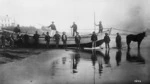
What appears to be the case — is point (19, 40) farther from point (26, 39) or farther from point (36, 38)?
point (36, 38)

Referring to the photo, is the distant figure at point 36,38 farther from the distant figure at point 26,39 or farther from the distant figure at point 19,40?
the distant figure at point 19,40

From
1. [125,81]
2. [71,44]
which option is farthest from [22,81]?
[71,44]

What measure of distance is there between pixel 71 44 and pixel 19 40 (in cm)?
656

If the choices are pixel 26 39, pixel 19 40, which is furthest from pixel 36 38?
pixel 19 40

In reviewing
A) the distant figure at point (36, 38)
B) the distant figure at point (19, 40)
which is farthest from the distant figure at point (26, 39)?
the distant figure at point (36, 38)

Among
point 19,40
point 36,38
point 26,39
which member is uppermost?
point 36,38

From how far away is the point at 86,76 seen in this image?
31.6ft

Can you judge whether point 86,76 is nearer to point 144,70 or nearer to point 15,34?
point 144,70

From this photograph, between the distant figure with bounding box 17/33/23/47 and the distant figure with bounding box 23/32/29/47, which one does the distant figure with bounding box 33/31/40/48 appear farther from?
the distant figure with bounding box 17/33/23/47

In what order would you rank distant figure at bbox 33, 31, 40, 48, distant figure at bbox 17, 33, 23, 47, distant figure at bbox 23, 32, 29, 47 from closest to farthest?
distant figure at bbox 33, 31, 40, 48 → distant figure at bbox 17, 33, 23, 47 → distant figure at bbox 23, 32, 29, 47

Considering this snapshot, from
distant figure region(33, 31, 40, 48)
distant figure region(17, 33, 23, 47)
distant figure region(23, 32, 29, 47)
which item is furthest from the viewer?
distant figure region(23, 32, 29, 47)

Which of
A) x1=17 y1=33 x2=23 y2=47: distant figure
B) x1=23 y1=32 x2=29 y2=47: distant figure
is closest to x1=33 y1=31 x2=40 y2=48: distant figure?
x1=23 y1=32 x2=29 y2=47: distant figure

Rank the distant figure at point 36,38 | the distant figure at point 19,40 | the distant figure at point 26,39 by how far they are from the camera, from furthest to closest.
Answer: the distant figure at point 26,39
the distant figure at point 19,40
the distant figure at point 36,38

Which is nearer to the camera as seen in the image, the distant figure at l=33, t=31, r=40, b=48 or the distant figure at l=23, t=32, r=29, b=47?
the distant figure at l=33, t=31, r=40, b=48
